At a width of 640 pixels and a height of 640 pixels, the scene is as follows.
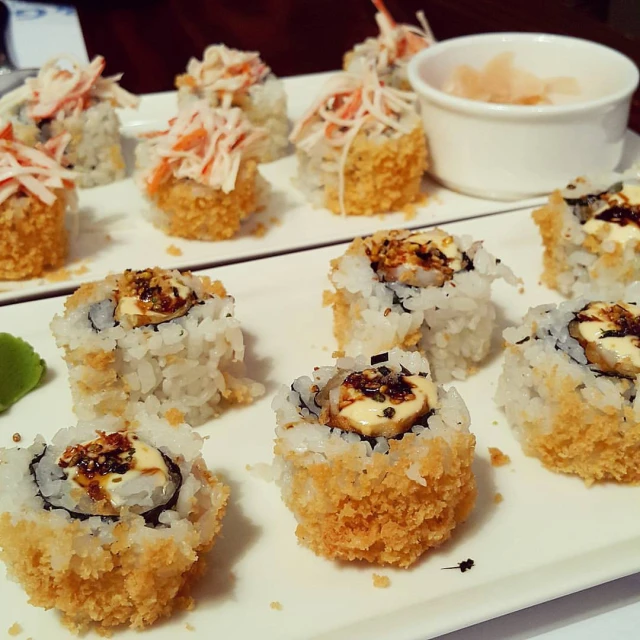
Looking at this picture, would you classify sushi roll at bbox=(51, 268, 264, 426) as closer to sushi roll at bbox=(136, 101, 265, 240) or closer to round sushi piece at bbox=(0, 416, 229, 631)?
round sushi piece at bbox=(0, 416, 229, 631)

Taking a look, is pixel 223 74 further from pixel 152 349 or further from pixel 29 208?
pixel 152 349

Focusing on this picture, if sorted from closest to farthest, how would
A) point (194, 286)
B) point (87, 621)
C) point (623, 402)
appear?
point (87, 621) < point (623, 402) < point (194, 286)

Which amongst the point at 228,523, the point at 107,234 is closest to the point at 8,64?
the point at 107,234

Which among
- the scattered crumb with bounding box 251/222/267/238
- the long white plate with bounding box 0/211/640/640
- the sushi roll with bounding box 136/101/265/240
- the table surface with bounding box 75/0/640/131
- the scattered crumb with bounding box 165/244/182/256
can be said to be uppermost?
the sushi roll with bounding box 136/101/265/240

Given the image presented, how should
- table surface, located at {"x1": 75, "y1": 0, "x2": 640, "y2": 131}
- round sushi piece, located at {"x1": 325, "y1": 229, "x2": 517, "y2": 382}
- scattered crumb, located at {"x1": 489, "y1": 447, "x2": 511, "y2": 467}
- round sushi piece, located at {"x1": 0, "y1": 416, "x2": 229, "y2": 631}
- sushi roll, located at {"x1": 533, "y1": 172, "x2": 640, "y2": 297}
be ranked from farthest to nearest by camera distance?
1. table surface, located at {"x1": 75, "y1": 0, "x2": 640, "y2": 131}
2. sushi roll, located at {"x1": 533, "y1": 172, "x2": 640, "y2": 297}
3. round sushi piece, located at {"x1": 325, "y1": 229, "x2": 517, "y2": 382}
4. scattered crumb, located at {"x1": 489, "y1": 447, "x2": 511, "y2": 467}
5. round sushi piece, located at {"x1": 0, "y1": 416, "x2": 229, "y2": 631}

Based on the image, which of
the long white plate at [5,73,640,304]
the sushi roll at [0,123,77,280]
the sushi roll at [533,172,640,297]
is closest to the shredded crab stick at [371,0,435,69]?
the long white plate at [5,73,640,304]

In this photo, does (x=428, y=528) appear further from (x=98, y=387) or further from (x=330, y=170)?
(x=330, y=170)
